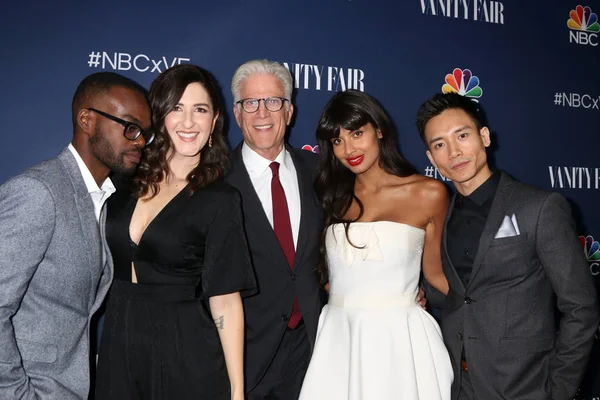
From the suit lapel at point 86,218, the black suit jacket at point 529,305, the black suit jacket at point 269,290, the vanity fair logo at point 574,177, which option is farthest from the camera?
the vanity fair logo at point 574,177

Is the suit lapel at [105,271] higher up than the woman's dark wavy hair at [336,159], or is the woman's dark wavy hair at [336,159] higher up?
the woman's dark wavy hair at [336,159]

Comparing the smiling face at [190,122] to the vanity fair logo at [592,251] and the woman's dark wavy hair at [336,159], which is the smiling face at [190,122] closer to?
the woman's dark wavy hair at [336,159]

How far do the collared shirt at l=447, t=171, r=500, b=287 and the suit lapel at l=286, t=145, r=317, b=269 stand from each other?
2.05 ft

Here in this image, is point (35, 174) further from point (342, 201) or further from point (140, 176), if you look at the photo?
point (342, 201)

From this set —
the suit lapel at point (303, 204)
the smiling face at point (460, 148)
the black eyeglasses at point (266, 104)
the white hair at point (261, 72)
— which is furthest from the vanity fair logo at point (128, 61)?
the smiling face at point (460, 148)

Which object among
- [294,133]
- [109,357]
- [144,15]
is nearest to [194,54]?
[144,15]

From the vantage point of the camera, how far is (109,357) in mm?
1924

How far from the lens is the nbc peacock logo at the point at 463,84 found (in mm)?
3525

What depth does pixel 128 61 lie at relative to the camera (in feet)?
9.41

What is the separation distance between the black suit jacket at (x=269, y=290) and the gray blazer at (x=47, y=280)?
78 centimetres

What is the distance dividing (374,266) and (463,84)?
1.81 metres

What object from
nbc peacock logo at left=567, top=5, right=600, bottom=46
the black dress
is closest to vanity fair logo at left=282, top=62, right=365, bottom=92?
the black dress

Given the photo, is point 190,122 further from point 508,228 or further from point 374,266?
point 508,228

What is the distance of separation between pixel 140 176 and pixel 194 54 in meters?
1.16
